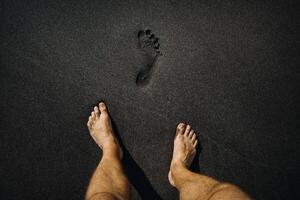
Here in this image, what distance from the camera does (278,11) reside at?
2.15 meters

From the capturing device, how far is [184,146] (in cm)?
203

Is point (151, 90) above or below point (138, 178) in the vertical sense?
above

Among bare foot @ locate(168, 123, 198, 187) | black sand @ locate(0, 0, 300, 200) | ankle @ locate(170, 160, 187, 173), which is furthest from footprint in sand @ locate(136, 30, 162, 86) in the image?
ankle @ locate(170, 160, 187, 173)

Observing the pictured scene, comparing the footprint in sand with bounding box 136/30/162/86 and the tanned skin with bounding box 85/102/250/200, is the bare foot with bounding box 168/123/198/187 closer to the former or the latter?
the tanned skin with bounding box 85/102/250/200

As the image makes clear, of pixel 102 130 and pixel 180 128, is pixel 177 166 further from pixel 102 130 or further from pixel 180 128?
pixel 102 130

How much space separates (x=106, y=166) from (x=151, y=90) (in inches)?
21.8

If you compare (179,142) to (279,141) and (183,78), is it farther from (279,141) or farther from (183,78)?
(279,141)

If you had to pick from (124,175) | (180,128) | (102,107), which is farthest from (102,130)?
(180,128)

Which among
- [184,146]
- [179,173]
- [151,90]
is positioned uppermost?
[151,90]

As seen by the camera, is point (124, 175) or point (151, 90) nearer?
point (124, 175)

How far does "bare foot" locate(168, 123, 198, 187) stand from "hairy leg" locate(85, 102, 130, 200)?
0.35 m

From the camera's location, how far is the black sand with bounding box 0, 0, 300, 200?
2000 millimetres

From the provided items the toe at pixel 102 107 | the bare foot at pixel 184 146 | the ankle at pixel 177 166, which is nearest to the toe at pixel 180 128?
the bare foot at pixel 184 146

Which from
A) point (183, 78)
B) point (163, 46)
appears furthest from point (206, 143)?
point (163, 46)
